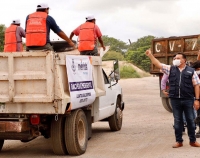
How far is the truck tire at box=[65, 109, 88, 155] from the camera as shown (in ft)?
26.6

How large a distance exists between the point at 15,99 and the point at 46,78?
61cm

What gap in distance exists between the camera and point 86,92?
845 cm

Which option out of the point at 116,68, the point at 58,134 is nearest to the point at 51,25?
the point at 58,134

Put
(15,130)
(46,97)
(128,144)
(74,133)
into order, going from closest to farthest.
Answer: (46,97)
(15,130)
(74,133)
(128,144)

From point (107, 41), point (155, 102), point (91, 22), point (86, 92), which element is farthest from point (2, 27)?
point (107, 41)

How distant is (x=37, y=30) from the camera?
852cm

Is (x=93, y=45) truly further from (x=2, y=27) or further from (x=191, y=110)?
(x=2, y=27)

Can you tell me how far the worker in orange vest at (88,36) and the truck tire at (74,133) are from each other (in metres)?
2.26

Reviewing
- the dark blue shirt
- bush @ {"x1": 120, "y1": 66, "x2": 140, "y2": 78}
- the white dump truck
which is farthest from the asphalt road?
bush @ {"x1": 120, "y1": 66, "x2": 140, "y2": 78}

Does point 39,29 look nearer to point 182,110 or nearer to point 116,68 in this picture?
point 116,68

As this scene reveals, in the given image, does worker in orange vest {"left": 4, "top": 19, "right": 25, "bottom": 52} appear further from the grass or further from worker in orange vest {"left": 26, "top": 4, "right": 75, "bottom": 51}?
the grass

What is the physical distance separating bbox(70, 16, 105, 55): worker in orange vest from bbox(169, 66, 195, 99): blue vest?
2.44 meters

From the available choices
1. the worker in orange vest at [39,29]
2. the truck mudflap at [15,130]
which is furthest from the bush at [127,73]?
the truck mudflap at [15,130]

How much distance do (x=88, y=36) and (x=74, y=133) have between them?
314 centimetres
